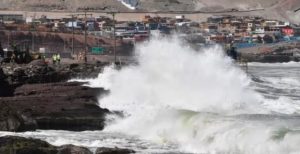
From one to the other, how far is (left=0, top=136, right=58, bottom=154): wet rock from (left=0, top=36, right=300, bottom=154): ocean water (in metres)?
2.73

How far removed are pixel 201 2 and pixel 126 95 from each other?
146888mm

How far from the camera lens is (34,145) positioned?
51.5ft

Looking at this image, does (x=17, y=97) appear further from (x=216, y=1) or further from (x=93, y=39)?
(x=216, y=1)

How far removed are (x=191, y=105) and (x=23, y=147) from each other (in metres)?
→ 12.3

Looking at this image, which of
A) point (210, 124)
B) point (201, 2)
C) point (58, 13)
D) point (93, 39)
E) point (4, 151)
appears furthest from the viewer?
point (201, 2)

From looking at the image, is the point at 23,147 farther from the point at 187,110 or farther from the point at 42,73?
the point at 42,73

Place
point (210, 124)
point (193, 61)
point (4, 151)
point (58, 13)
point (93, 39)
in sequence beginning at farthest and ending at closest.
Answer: point (58, 13) → point (93, 39) → point (193, 61) → point (210, 124) → point (4, 151)

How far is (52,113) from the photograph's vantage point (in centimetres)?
2272

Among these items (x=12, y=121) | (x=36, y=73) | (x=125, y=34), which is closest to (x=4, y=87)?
(x=36, y=73)

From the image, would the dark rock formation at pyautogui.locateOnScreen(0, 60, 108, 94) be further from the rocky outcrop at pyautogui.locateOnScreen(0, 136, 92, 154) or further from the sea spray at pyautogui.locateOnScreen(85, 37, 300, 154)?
the rocky outcrop at pyautogui.locateOnScreen(0, 136, 92, 154)

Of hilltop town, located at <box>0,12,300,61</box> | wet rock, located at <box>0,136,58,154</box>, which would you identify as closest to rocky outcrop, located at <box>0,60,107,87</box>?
wet rock, located at <box>0,136,58,154</box>

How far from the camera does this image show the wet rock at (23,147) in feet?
50.5

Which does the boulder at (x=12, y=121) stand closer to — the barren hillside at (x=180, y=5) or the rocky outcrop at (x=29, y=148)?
the rocky outcrop at (x=29, y=148)

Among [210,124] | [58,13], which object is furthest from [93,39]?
[210,124]
